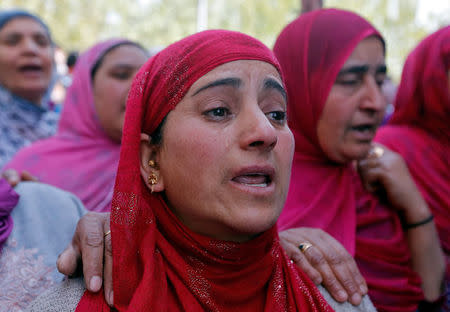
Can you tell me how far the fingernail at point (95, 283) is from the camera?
1.36 meters

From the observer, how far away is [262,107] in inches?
60.4

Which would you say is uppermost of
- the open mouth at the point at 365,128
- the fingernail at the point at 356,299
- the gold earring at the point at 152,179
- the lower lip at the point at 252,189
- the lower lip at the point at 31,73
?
the lower lip at the point at 252,189

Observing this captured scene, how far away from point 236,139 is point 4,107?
3171 millimetres

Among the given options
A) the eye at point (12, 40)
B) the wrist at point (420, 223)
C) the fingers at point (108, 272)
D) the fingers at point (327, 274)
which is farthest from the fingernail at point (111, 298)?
the eye at point (12, 40)

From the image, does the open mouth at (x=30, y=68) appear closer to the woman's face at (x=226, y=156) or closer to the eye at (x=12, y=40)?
the eye at (x=12, y=40)

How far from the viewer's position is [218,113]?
1.47m

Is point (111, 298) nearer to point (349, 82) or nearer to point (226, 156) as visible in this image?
point (226, 156)

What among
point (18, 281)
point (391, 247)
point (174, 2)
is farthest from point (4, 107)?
point (174, 2)

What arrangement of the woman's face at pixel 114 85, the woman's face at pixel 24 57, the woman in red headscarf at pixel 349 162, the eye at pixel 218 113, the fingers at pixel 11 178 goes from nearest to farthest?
the eye at pixel 218 113 → the fingers at pixel 11 178 → the woman in red headscarf at pixel 349 162 → the woman's face at pixel 114 85 → the woman's face at pixel 24 57

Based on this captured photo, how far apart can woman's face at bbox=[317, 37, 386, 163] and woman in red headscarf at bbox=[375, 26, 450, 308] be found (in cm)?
57

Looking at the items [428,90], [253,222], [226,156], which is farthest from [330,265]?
[428,90]

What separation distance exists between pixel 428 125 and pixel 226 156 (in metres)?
2.11

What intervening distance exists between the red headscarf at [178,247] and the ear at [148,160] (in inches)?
1.4

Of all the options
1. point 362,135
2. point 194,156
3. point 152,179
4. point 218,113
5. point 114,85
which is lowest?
point 114,85
